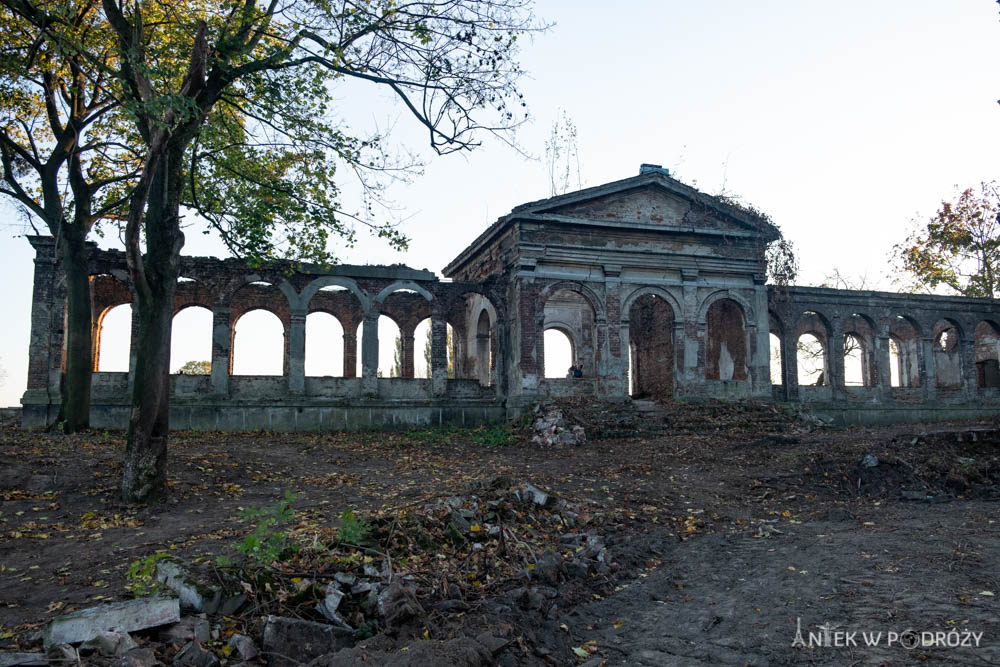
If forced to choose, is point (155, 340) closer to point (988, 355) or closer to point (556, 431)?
point (556, 431)

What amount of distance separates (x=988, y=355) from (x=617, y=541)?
30.6 m

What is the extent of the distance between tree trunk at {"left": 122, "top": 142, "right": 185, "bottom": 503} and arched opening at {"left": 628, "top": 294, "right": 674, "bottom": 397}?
1450 cm

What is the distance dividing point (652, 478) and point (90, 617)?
8.66 m

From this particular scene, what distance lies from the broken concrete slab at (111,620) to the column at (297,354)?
46.0 ft

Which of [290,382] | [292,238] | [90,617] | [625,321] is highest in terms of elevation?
[292,238]

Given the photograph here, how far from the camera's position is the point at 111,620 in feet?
13.3

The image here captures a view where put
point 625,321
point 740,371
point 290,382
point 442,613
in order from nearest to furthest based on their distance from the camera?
point 442,613
point 290,382
point 625,321
point 740,371

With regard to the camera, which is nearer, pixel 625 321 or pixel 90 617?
pixel 90 617

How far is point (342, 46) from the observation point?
9070 mm

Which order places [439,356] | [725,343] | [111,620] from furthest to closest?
1. [725,343]
2. [439,356]
3. [111,620]

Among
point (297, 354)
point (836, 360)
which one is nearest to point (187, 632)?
point (297, 354)

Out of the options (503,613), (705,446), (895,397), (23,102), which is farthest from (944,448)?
(23,102)

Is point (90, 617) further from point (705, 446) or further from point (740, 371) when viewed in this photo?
point (740, 371)

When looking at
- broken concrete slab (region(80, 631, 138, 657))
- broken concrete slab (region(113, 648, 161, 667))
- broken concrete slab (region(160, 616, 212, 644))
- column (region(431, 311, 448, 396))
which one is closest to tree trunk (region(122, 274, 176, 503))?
broken concrete slab (region(160, 616, 212, 644))
